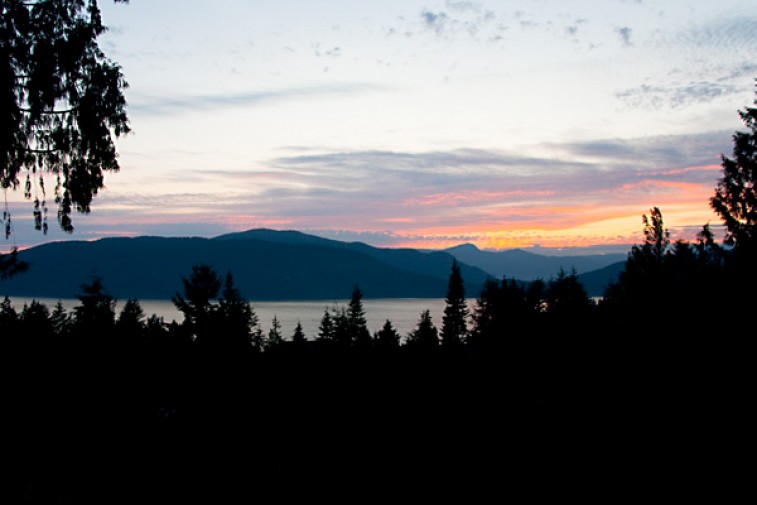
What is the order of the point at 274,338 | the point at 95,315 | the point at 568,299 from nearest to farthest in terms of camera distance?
the point at 95,315 < the point at 568,299 < the point at 274,338

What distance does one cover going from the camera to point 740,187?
1032 inches

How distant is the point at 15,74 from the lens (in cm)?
1602

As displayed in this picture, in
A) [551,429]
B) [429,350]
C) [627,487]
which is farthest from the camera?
[429,350]

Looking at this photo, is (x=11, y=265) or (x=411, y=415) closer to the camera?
(x=11, y=265)

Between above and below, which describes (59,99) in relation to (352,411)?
above

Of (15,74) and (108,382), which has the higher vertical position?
(15,74)

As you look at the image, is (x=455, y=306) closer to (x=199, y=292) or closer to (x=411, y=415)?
(x=199, y=292)

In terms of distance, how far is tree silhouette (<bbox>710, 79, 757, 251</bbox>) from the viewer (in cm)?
2583

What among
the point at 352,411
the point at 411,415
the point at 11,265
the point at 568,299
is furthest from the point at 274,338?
the point at 11,265

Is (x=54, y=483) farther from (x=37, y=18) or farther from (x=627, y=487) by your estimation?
(x=627, y=487)

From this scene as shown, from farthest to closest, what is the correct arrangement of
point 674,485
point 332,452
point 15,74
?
point 332,452
point 15,74
point 674,485

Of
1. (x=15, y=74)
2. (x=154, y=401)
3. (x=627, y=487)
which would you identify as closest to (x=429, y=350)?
(x=154, y=401)

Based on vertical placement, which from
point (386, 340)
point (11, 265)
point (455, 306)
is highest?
point (11, 265)

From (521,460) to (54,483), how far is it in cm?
1315
